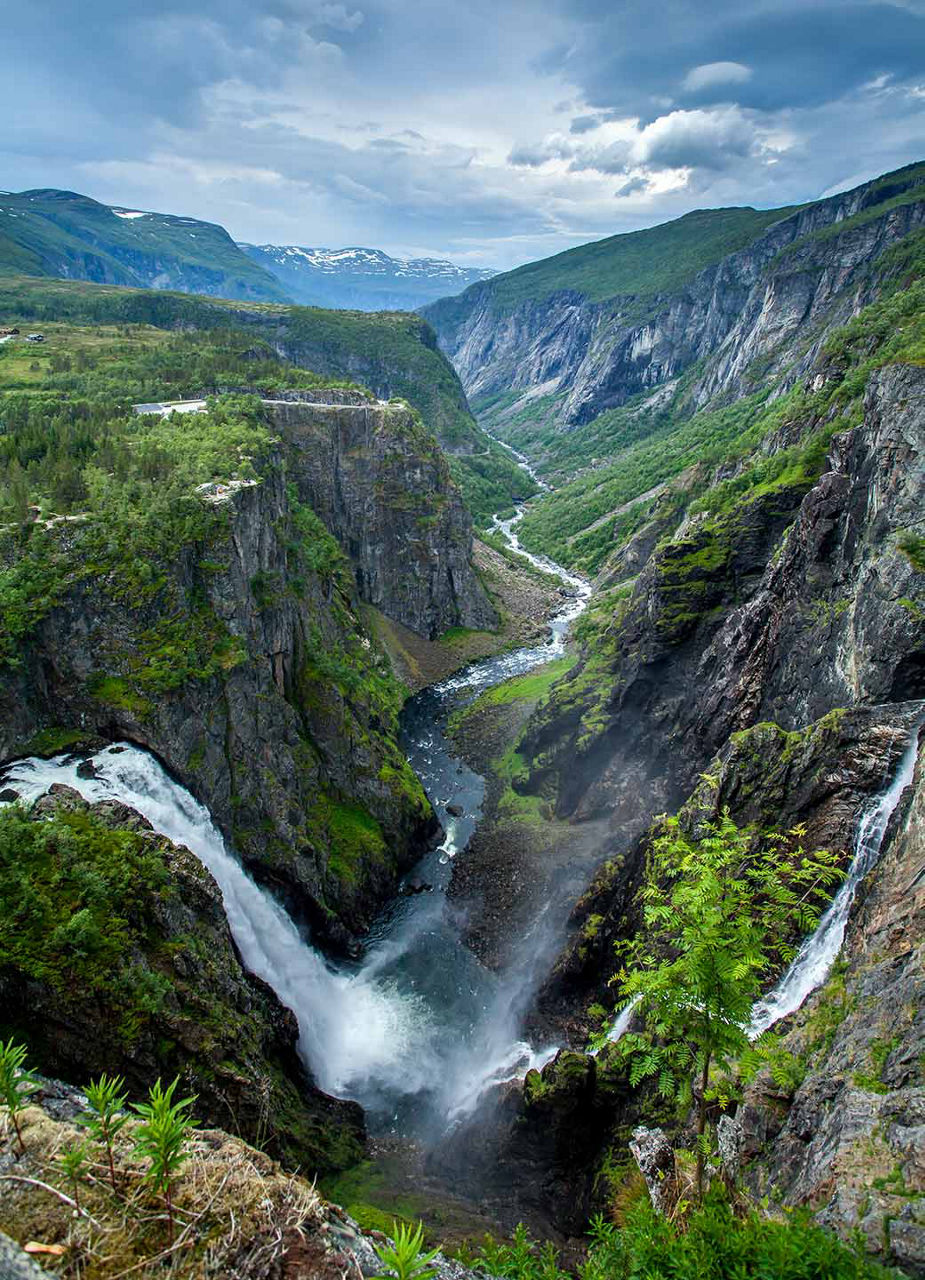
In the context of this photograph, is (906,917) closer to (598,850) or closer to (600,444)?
(598,850)

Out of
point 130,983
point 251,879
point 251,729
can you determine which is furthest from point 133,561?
point 130,983

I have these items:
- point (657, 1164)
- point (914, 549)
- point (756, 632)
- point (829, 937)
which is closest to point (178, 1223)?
point (657, 1164)

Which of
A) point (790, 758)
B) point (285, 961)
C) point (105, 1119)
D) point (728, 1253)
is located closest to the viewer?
point (105, 1119)

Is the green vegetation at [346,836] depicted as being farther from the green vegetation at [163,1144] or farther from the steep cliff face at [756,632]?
the green vegetation at [163,1144]

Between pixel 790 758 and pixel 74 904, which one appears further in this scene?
pixel 790 758

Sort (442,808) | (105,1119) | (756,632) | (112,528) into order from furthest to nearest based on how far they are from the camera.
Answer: (442,808), (756,632), (112,528), (105,1119)

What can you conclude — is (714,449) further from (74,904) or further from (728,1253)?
(728,1253)

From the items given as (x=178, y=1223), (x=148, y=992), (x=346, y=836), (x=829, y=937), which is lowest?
(x=346, y=836)
